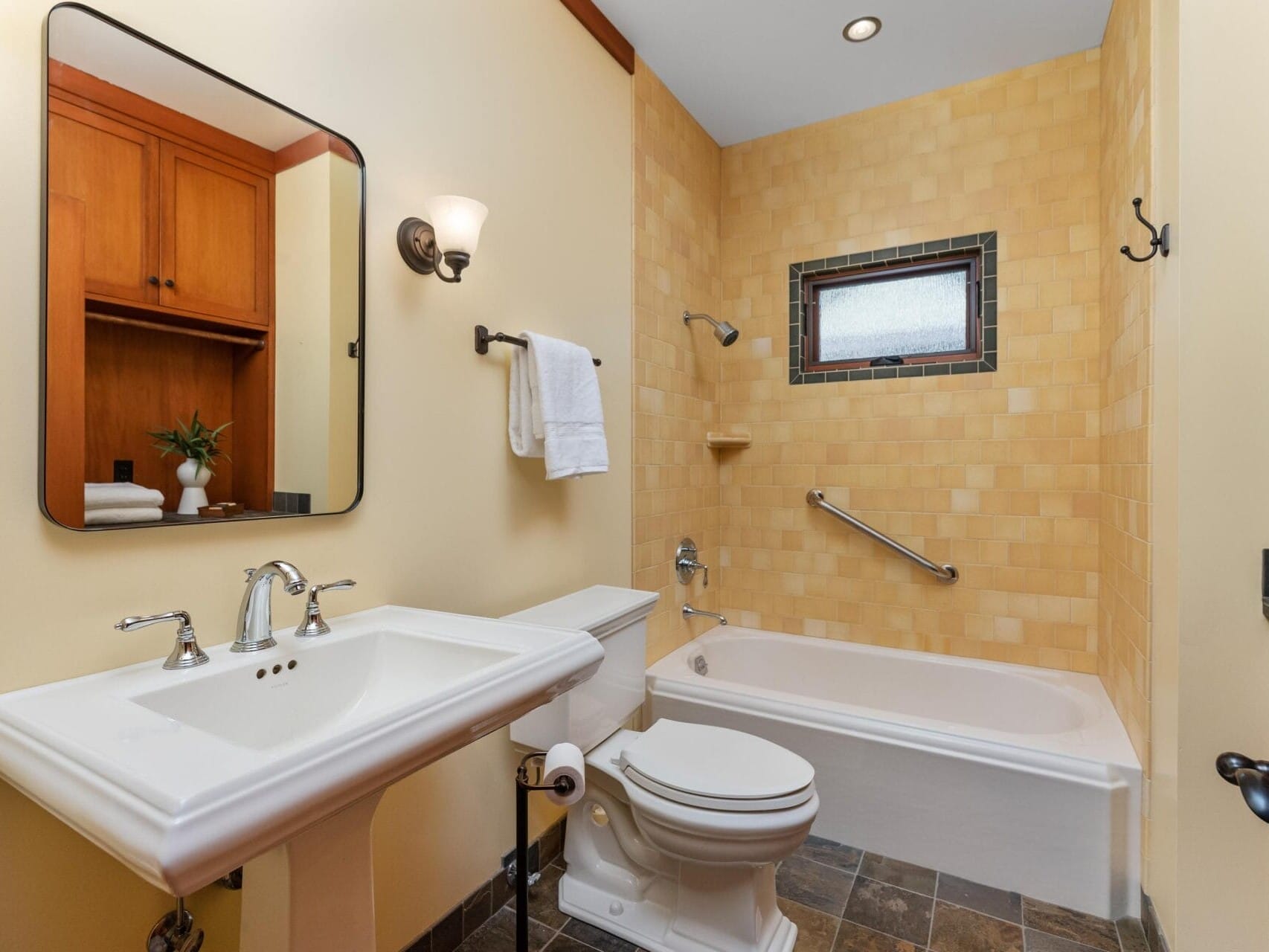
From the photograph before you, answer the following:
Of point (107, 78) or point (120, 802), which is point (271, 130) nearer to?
point (107, 78)

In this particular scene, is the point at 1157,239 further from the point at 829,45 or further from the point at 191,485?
the point at 191,485

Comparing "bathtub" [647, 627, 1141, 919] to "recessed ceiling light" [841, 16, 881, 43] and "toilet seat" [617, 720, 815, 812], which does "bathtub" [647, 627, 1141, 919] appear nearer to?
"toilet seat" [617, 720, 815, 812]

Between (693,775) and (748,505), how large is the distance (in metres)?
1.62

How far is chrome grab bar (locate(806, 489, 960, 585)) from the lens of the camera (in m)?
2.59

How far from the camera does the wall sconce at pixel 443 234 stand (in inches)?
57.8

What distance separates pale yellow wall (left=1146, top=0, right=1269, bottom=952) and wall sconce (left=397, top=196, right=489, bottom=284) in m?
1.28

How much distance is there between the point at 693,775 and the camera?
1.54 m

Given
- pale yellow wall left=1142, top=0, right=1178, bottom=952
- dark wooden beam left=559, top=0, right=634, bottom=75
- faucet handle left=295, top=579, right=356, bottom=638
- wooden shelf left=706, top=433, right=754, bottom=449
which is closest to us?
faucet handle left=295, top=579, right=356, bottom=638

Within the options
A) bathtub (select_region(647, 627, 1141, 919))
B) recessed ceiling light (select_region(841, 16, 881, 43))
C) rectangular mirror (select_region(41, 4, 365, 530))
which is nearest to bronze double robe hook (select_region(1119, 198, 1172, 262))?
Result: recessed ceiling light (select_region(841, 16, 881, 43))

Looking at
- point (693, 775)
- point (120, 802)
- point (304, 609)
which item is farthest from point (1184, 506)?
point (304, 609)

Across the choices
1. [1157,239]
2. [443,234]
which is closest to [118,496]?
[443,234]

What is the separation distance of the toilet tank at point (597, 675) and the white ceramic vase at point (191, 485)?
2.30 ft

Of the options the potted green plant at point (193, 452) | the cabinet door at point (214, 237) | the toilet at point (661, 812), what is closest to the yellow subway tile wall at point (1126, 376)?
the toilet at point (661, 812)

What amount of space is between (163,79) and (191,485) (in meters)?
0.68
